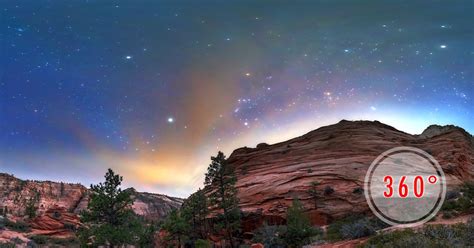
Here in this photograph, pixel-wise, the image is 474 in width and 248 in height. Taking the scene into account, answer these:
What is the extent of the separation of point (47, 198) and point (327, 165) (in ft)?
254

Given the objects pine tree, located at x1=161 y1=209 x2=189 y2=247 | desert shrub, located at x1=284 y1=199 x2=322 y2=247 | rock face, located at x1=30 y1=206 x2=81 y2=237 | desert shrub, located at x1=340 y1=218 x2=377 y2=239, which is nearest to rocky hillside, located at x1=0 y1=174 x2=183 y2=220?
rock face, located at x1=30 y1=206 x2=81 y2=237

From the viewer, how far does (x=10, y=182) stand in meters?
87.4

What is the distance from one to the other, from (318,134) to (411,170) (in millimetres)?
22911

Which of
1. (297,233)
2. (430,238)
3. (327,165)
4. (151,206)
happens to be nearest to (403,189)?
(297,233)

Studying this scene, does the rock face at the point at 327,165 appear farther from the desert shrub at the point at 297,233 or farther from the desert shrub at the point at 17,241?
the desert shrub at the point at 17,241

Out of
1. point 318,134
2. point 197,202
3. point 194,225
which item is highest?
point 318,134

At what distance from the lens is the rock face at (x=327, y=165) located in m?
36.7

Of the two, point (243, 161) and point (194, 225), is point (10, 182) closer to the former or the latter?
point (243, 161)

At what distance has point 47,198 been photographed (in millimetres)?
87375

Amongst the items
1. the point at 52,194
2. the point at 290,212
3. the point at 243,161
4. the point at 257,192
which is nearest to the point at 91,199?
the point at 290,212

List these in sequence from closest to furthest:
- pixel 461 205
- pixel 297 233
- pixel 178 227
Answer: pixel 461 205 < pixel 297 233 < pixel 178 227

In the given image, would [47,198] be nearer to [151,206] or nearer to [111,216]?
[151,206]

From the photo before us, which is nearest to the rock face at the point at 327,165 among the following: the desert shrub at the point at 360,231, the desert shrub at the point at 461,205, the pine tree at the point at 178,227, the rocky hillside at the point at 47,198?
the pine tree at the point at 178,227

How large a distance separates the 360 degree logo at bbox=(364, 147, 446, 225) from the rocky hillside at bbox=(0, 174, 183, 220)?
50.7 m
